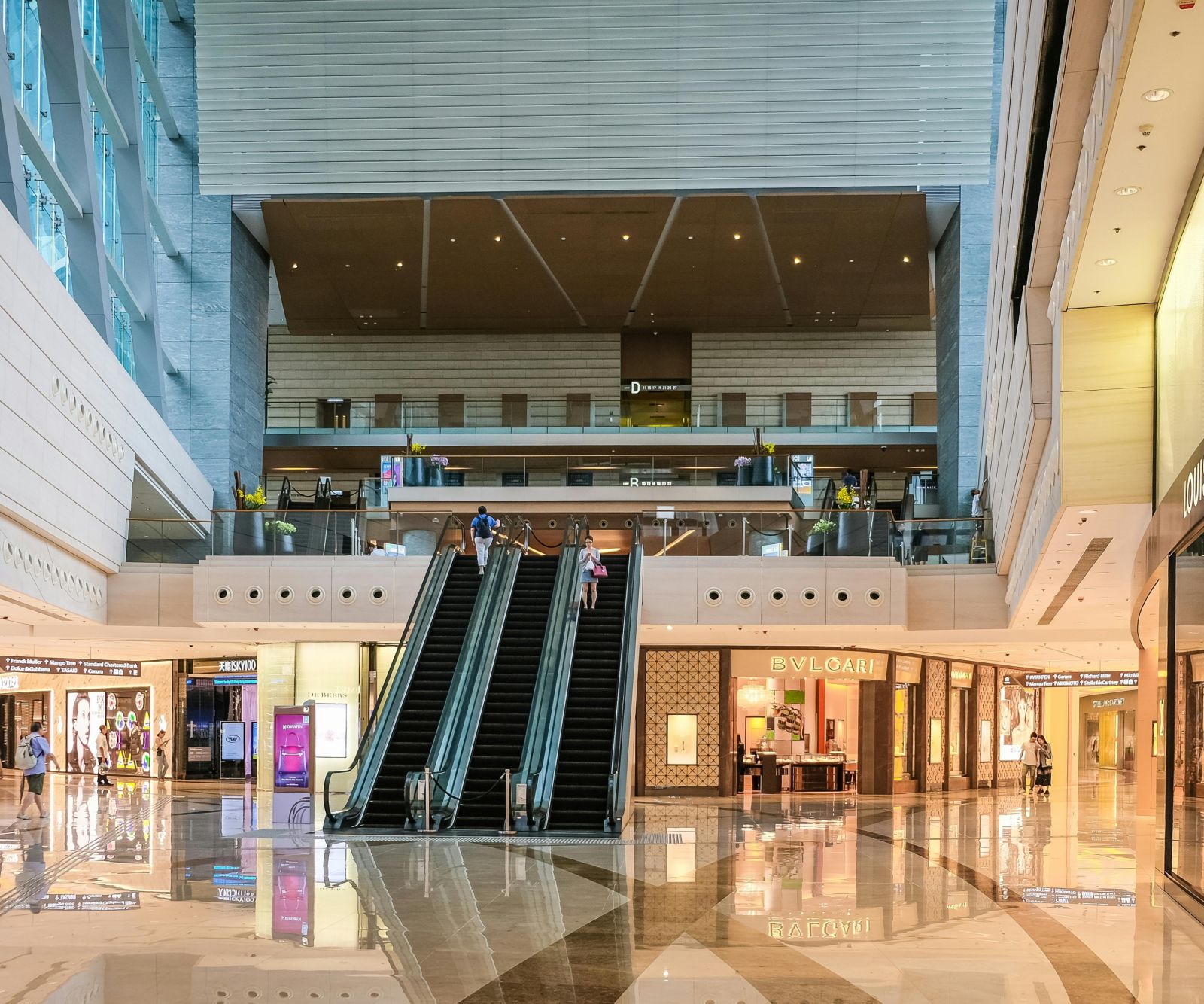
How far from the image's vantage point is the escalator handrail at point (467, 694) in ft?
50.4

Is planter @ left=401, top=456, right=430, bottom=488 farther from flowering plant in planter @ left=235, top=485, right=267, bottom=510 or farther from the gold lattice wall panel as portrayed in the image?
the gold lattice wall panel

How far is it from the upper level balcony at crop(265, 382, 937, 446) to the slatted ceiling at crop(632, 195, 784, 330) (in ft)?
8.51

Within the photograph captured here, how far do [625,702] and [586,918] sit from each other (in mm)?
7434

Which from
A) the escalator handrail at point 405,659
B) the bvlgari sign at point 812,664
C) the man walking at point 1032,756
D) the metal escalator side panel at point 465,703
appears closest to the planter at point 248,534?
the escalator handrail at point 405,659

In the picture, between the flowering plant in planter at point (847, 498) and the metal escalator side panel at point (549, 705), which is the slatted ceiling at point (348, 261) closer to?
the flowering plant in planter at point (847, 498)

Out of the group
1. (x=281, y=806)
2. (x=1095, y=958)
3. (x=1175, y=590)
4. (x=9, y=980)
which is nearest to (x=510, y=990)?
(x=9, y=980)

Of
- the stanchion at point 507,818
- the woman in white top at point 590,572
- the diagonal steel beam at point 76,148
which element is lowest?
the stanchion at point 507,818

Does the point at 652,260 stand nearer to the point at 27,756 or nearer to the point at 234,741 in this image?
the point at 234,741

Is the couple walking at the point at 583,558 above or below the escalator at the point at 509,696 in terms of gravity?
above

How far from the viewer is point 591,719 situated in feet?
56.2

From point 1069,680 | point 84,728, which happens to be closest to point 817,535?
point 1069,680

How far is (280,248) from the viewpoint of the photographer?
103ft

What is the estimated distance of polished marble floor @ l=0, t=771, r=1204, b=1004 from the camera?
7.08m

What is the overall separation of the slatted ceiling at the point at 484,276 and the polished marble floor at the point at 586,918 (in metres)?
16.2
